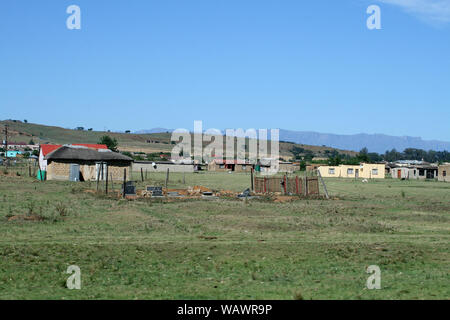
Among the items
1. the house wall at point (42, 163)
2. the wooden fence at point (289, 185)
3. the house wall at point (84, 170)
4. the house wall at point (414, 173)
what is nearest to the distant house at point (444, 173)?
the house wall at point (414, 173)

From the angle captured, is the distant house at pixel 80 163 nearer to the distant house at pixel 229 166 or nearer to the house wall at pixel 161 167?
the house wall at pixel 161 167

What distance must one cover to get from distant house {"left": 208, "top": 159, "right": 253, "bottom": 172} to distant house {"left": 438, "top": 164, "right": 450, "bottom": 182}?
1598 inches

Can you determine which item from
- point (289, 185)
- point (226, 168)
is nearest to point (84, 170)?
point (289, 185)

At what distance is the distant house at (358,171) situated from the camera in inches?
3583

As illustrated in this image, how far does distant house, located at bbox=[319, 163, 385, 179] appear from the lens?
9100 cm

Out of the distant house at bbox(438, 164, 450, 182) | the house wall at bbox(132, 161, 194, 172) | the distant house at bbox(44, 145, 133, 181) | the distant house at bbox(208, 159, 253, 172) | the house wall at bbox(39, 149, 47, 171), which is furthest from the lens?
the distant house at bbox(208, 159, 253, 172)

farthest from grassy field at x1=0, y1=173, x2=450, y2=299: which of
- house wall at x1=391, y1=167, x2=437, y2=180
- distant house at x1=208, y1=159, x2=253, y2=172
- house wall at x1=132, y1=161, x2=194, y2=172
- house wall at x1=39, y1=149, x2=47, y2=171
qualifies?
distant house at x1=208, y1=159, x2=253, y2=172

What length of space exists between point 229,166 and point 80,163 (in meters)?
65.1

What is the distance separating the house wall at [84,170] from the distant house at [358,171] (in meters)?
46.8

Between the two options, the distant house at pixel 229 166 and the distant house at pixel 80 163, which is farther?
the distant house at pixel 229 166

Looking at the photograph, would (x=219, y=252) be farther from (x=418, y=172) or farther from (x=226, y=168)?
(x=226, y=168)

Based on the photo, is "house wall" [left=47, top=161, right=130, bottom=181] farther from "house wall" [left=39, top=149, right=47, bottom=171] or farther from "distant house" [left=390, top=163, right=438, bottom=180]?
"distant house" [left=390, top=163, right=438, bottom=180]

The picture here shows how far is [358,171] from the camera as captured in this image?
92.6 metres
